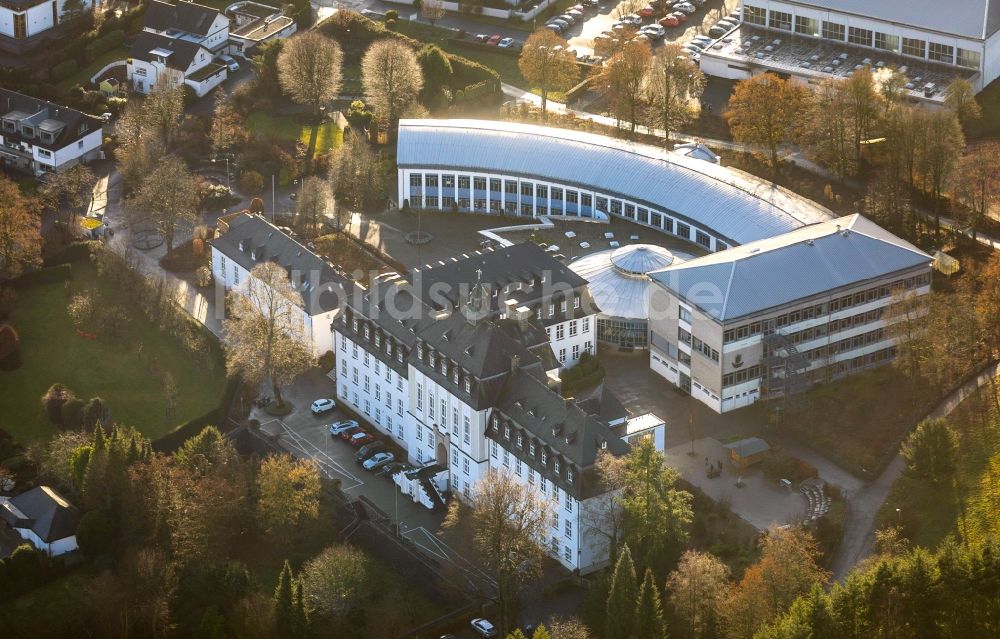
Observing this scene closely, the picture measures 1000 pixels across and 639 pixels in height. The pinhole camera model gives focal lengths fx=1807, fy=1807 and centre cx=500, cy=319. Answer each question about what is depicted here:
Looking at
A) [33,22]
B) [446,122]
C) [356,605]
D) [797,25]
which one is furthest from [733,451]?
[33,22]

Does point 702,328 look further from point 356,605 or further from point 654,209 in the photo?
point 356,605

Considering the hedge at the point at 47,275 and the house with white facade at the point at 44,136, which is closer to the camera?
the hedge at the point at 47,275

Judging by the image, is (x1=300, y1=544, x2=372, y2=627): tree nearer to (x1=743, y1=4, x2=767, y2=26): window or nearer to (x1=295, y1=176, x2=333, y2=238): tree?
(x1=295, y1=176, x2=333, y2=238): tree

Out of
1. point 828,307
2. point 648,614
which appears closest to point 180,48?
point 828,307

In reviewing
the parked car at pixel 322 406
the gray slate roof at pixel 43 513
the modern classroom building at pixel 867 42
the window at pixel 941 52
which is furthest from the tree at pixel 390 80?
the gray slate roof at pixel 43 513

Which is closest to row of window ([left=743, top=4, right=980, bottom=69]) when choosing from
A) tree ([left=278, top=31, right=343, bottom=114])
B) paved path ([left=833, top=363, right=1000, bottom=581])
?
tree ([left=278, top=31, right=343, bottom=114])

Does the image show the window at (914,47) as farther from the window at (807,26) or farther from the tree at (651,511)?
the tree at (651,511)
